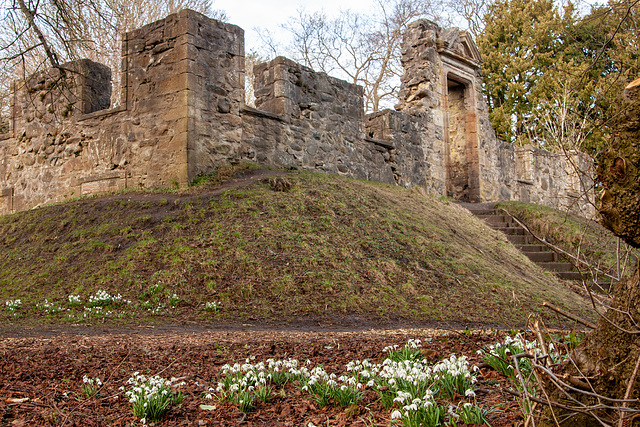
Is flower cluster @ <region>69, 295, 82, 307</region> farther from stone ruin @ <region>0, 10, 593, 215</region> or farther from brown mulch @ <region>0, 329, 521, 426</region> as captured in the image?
stone ruin @ <region>0, 10, 593, 215</region>

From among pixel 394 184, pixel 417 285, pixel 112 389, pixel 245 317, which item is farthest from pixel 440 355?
pixel 394 184

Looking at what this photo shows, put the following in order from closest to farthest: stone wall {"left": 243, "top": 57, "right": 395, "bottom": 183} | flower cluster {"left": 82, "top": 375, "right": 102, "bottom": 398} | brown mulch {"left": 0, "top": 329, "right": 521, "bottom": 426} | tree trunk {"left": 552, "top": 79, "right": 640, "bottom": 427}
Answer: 1. tree trunk {"left": 552, "top": 79, "right": 640, "bottom": 427}
2. brown mulch {"left": 0, "top": 329, "right": 521, "bottom": 426}
3. flower cluster {"left": 82, "top": 375, "right": 102, "bottom": 398}
4. stone wall {"left": 243, "top": 57, "right": 395, "bottom": 183}

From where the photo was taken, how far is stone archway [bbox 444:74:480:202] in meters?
19.2

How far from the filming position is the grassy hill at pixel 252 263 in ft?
25.3

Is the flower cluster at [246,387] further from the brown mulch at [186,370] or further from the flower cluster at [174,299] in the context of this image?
the flower cluster at [174,299]

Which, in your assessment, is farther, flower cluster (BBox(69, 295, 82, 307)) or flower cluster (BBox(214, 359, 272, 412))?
flower cluster (BBox(69, 295, 82, 307))

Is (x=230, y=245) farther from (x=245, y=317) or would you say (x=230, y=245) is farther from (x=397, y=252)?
(x=397, y=252)

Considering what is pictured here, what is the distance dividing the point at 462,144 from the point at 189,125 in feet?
37.8

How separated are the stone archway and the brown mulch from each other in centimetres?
1420

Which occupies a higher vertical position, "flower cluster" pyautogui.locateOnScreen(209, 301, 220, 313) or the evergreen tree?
the evergreen tree

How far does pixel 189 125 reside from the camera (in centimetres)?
1082

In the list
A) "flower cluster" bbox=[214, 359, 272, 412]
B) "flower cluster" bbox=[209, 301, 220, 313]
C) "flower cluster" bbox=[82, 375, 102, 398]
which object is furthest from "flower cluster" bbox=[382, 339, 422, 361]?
"flower cluster" bbox=[209, 301, 220, 313]

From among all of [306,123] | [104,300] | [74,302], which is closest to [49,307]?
[74,302]

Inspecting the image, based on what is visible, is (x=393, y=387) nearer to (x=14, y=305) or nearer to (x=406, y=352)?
(x=406, y=352)
